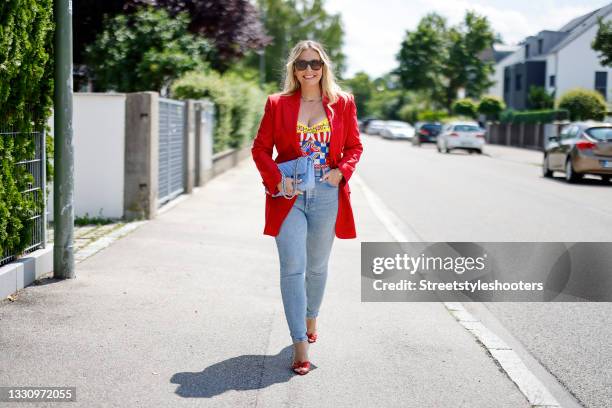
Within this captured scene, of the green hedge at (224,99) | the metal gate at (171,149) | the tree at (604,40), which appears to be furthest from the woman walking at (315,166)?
the tree at (604,40)

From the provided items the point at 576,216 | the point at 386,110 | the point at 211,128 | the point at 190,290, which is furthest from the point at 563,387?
the point at 386,110

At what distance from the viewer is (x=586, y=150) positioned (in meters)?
18.8

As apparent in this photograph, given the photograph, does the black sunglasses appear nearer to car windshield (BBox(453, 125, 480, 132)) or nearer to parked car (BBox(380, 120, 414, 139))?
car windshield (BBox(453, 125, 480, 132))

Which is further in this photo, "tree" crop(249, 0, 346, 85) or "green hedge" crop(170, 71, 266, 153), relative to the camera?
"tree" crop(249, 0, 346, 85)

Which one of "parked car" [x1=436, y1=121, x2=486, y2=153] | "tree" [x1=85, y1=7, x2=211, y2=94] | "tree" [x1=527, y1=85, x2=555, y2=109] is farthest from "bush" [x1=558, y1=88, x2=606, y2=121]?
"tree" [x1=85, y1=7, x2=211, y2=94]

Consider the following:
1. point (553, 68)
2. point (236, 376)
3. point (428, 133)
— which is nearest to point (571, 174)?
point (236, 376)

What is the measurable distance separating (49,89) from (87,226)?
12.5 feet

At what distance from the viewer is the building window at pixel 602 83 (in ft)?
121

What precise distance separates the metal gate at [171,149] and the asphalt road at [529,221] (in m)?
3.67

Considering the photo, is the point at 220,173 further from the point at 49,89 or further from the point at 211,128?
the point at 49,89

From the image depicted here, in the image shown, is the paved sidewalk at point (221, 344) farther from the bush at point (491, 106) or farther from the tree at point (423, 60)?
the tree at point (423, 60)

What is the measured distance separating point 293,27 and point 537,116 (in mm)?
25429

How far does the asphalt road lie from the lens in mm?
4977

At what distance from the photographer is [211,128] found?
18562 mm
